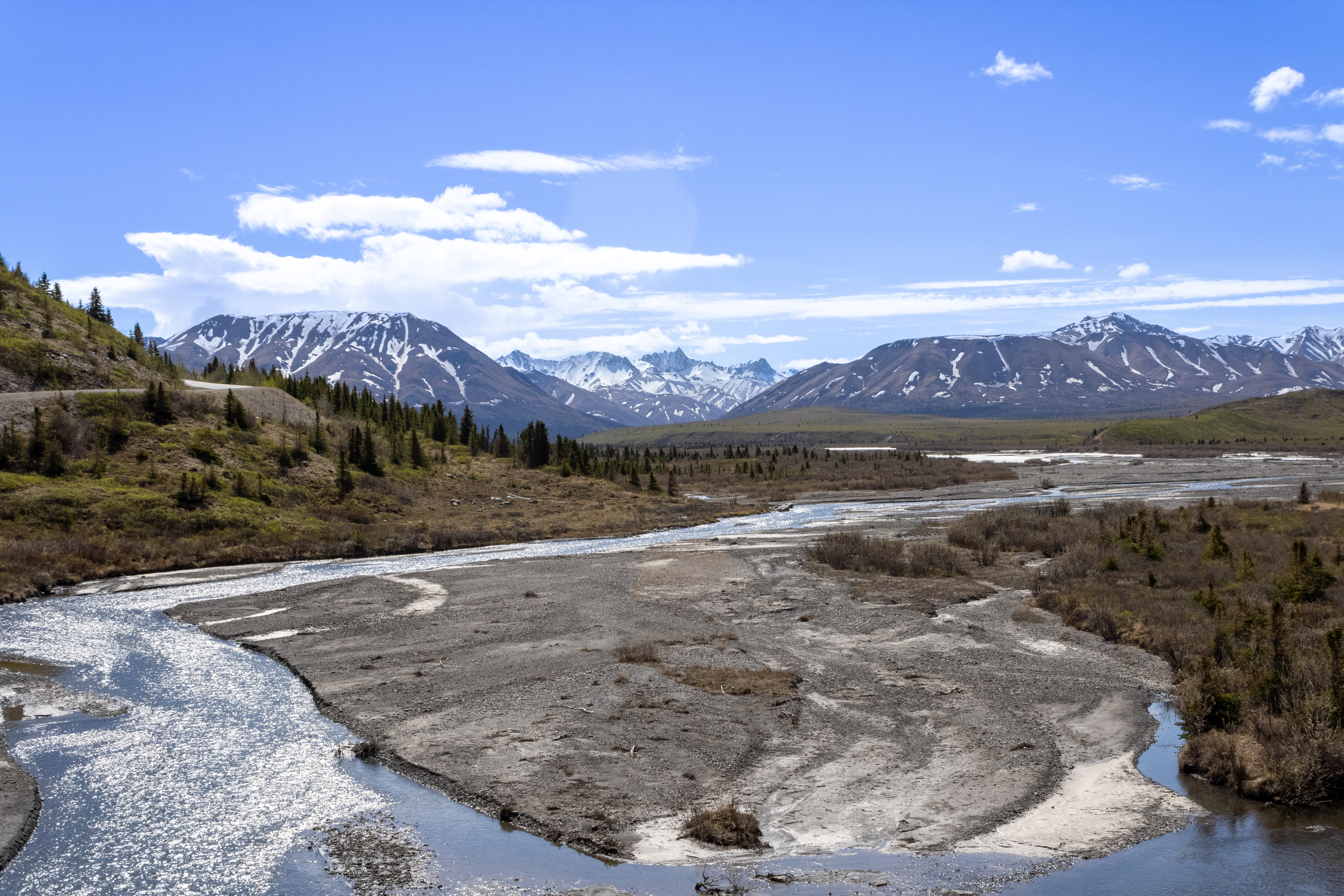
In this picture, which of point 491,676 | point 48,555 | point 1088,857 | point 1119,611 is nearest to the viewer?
point 1088,857

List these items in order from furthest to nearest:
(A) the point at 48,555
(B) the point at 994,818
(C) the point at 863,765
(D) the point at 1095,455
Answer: (D) the point at 1095,455
(A) the point at 48,555
(C) the point at 863,765
(B) the point at 994,818

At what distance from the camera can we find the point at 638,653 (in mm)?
25234

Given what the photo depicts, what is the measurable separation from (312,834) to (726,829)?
23.1 feet

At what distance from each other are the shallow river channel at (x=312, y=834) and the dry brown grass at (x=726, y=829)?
26.9 inches

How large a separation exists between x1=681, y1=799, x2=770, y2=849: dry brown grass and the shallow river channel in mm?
683

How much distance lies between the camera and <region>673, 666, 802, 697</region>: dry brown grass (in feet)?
72.1

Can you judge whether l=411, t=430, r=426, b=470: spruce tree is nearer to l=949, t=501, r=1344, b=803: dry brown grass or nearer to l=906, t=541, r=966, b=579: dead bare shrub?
l=949, t=501, r=1344, b=803: dry brown grass

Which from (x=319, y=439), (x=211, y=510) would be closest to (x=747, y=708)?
(x=211, y=510)

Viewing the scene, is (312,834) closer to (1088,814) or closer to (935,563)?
(1088,814)

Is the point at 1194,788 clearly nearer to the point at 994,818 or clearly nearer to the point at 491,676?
Result: the point at 994,818

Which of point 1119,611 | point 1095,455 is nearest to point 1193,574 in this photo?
point 1119,611

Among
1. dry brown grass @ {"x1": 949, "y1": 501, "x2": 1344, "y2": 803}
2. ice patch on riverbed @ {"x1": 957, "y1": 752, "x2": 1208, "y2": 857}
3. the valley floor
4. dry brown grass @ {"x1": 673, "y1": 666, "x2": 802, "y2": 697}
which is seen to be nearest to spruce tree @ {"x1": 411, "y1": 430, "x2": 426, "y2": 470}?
the valley floor

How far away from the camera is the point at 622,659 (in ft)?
81.3

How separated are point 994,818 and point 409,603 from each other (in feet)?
84.4
